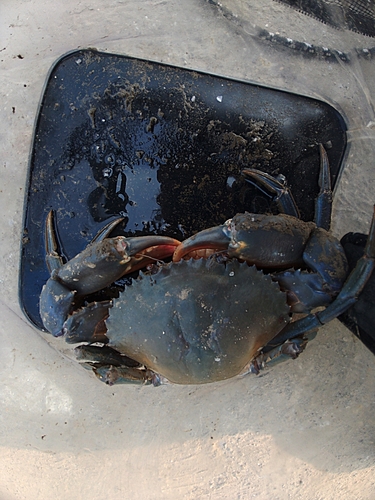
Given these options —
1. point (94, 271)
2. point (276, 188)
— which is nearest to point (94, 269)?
point (94, 271)

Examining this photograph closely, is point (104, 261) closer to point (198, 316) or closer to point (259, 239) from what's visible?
point (198, 316)

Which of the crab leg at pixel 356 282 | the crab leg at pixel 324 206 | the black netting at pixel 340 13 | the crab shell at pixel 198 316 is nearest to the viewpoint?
the crab shell at pixel 198 316

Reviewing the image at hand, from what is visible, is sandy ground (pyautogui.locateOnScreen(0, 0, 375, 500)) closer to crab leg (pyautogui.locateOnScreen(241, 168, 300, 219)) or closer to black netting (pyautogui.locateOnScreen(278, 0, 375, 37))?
black netting (pyautogui.locateOnScreen(278, 0, 375, 37))

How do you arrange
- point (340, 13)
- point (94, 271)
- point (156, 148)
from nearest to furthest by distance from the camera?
point (94, 271) < point (156, 148) < point (340, 13)

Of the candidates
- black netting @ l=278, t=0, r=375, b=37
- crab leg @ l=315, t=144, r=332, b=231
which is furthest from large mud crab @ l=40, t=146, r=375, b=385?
black netting @ l=278, t=0, r=375, b=37

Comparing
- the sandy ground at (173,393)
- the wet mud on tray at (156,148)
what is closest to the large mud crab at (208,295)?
the wet mud on tray at (156,148)

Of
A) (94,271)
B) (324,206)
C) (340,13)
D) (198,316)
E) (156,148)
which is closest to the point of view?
(198,316)

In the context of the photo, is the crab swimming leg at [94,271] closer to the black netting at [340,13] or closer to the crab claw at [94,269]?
the crab claw at [94,269]
